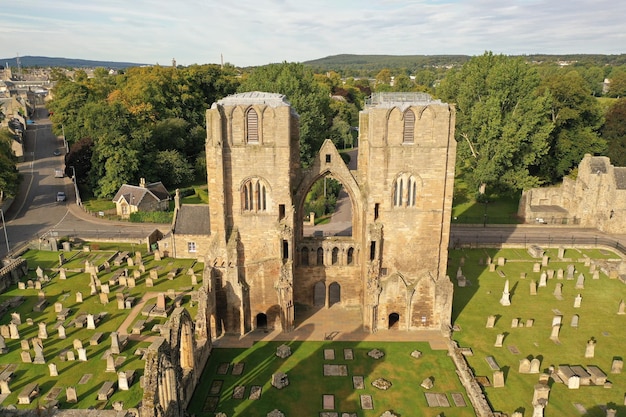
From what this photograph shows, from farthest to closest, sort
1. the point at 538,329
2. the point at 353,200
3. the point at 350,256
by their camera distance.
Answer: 1. the point at 350,256
2. the point at 353,200
3. the point at 538,329

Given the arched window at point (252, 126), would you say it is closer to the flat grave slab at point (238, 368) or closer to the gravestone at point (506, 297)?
the flat grave slab at point (238, 368)

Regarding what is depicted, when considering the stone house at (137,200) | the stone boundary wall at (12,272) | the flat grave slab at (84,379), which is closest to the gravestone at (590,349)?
the flat grave slab at (84,379)

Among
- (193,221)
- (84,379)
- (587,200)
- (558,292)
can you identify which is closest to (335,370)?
(84,379)

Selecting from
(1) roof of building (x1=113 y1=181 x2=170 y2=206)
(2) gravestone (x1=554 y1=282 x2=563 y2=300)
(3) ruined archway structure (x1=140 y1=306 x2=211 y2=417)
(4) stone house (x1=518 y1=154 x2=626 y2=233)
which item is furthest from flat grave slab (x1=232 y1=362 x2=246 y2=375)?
(4) stone house (x1=518 y1=154 x2=626 y2=233)

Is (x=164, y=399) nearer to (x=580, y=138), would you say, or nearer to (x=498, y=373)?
(x=498, y=373)

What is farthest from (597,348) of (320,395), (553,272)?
(320,395)

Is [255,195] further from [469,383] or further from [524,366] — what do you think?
[524,366]

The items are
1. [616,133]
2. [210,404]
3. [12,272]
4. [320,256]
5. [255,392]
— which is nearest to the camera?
[210,404]

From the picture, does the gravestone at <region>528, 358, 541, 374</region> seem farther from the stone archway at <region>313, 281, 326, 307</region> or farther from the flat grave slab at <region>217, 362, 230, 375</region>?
the flat grave slab at <region>217, 362, 230, 375</region>
